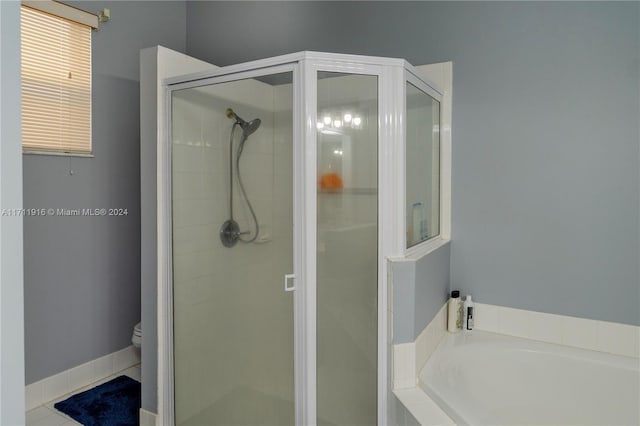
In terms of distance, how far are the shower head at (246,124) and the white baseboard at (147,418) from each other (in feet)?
4.74

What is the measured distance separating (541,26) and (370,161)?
1.10 m

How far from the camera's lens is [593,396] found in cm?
181

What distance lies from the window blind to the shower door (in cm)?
82

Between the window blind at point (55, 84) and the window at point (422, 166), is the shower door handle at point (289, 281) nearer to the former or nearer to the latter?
the window at point (422, 166)

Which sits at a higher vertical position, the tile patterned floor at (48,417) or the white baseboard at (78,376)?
the white baseboard at (78,376)

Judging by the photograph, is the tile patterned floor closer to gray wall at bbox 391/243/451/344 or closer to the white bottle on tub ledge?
gray wall at bbox 391/243/451/344

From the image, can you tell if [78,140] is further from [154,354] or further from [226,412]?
Result: [226,412]

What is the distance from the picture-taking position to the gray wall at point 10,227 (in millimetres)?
560

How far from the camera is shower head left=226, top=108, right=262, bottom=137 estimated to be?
1758mm

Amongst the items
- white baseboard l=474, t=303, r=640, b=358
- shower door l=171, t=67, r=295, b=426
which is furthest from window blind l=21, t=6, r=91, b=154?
white baseboard l=474, t=303, r=640, b=358

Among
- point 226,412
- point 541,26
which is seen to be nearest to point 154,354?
point 226,412

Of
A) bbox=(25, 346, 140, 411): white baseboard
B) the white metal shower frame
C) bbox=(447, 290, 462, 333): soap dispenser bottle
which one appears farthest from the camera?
bbox=(25, 346, 140, 411): white baseboard

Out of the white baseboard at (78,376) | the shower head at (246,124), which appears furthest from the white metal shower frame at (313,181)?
the white baseboard at (78,376)

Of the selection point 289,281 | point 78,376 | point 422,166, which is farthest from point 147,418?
point 422,166
